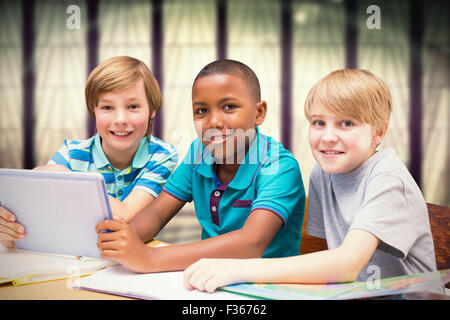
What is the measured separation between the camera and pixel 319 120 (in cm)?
77

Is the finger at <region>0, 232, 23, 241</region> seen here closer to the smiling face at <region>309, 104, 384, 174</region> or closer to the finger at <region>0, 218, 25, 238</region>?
the finger at <region>0, 218, 25, 238</region>

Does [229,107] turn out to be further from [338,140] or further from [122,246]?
[122,246]

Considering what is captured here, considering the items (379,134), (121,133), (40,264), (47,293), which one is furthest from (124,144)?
(379,134)

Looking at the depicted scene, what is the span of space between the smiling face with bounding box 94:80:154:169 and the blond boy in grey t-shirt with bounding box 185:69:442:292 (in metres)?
0.46

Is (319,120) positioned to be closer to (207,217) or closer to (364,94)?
(364,94)

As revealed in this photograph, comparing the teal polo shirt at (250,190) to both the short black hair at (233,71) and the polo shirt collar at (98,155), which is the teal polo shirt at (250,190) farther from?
the polo shirt collar at (98,155)

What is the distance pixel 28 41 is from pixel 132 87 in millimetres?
4075

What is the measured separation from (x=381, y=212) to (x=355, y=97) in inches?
8.3

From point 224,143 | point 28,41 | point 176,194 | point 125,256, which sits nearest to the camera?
point 125,256

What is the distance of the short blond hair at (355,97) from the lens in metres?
0.73

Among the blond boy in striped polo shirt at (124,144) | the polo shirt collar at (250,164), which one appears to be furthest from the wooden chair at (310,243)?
the blond boy in striped polo shirt at (124,144)

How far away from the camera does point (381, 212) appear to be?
67 cm

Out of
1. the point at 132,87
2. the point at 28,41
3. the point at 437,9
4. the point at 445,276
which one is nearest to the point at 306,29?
the point at 437,9

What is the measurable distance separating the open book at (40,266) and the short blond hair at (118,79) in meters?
0.43
